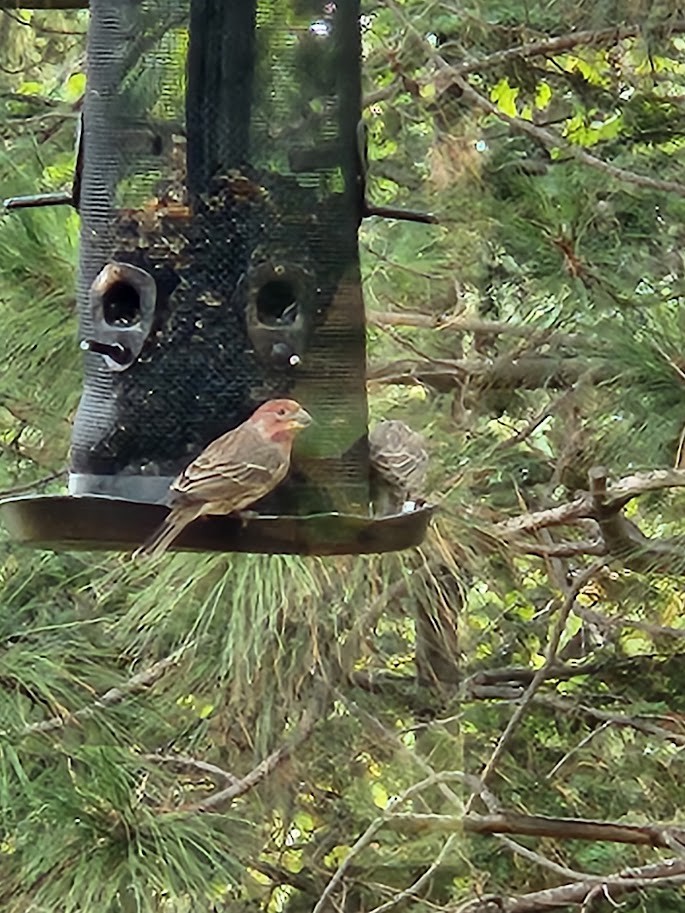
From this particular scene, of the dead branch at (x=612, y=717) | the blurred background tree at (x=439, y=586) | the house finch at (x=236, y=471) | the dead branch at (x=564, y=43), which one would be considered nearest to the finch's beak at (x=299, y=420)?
the house finch at (x=236, y=471)

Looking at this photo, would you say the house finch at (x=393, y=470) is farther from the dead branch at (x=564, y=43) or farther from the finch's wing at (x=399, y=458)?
the dead branch at (x=564, y=43)

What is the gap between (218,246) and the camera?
65.9 inches

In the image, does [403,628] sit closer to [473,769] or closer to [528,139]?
[473,769]

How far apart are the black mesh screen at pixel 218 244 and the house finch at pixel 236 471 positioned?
116 millimetres

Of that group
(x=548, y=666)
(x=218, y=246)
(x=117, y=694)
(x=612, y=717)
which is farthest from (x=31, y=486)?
(x=612, y=717)

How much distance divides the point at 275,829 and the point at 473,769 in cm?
34

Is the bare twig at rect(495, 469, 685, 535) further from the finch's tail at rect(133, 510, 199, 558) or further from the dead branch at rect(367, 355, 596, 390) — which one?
the finch's tail at rect(133, 510, 199, 558)

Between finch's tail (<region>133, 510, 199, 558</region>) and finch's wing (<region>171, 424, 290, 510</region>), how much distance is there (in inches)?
0.7

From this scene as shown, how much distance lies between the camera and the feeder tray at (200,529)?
1.38m

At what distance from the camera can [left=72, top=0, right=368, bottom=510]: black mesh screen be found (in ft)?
5.42

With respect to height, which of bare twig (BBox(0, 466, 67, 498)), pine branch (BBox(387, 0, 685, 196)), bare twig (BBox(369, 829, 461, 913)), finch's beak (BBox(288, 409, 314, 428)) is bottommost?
bare twig (BBox(369, 829, 461, 913))

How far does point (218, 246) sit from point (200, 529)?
0.36 m

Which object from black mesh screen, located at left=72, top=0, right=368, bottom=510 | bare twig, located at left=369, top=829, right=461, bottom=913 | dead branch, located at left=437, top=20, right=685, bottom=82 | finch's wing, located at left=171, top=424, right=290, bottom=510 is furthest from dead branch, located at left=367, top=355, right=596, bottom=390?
finch's wing, located at left=171, top=424, right=290, bottom=510

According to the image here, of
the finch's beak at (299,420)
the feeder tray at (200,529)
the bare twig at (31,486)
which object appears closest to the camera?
the feeder tray at (200,529)
